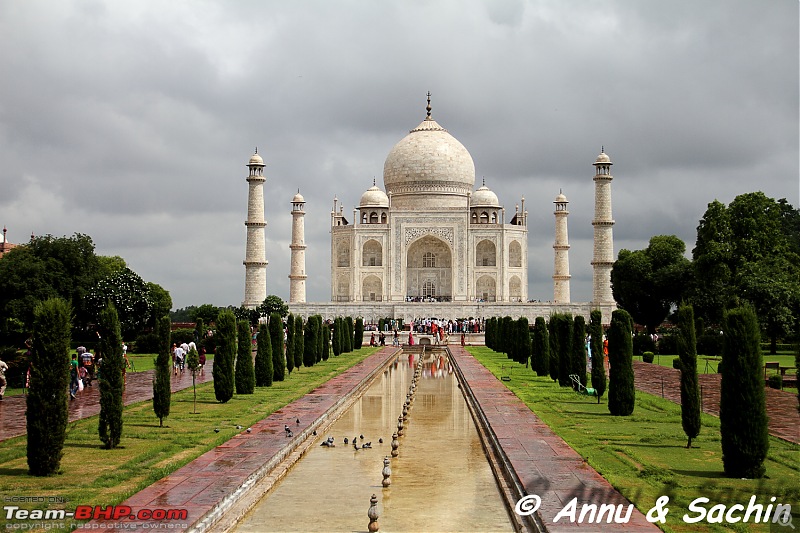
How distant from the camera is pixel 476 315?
116ft

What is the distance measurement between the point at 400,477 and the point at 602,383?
5.89m

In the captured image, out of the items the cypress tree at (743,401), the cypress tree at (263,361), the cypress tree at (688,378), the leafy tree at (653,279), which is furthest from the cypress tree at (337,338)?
the cypress tree at (743,401)

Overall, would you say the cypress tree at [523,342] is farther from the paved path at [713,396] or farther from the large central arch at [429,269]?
the large central arch at [429,269]

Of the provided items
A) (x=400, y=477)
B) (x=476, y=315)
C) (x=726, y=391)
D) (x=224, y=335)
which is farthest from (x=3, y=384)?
(x=476, y=315)

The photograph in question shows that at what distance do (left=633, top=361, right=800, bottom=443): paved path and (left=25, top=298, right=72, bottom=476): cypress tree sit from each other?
735 cm

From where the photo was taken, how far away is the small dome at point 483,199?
1640 inches

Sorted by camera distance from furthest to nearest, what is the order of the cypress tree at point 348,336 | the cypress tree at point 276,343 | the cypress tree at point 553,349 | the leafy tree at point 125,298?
1. the cypress tree at point 348,336
2. the leafy tree at point 125,298
3. the cypress tree at point 276,343
4. the cypress tree at point 553,349

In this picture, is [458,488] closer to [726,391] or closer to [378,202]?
[726,391]

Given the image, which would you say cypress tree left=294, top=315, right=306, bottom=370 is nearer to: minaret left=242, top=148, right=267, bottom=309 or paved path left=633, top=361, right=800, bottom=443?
paved path left=633, top=361, right=800, bottom=443

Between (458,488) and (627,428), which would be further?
(627,428)

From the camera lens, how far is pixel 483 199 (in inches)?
1642

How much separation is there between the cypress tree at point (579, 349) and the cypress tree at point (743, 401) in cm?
634

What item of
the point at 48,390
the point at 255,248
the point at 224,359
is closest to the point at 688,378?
the point at 48,390

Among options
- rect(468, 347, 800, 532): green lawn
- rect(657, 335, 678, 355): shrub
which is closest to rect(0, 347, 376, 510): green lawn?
rect(468, 347, 800, 532): green lawn
